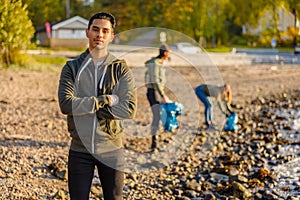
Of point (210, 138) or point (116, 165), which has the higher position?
point (116, 165)

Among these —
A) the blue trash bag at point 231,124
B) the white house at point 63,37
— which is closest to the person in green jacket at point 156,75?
the blue trash bag at point 231,124

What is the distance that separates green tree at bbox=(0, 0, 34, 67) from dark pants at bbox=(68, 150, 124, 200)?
24.5 feet

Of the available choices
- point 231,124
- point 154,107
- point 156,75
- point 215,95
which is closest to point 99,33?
point 156,75

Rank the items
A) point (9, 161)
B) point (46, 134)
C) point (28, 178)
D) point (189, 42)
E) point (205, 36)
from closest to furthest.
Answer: point (28, 178) < point (9, 161) < point (46, 134) < point (189, 42) < point (205, 36)

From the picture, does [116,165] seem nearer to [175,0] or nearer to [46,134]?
[46,134]

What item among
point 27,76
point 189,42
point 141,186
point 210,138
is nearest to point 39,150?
point 141,186

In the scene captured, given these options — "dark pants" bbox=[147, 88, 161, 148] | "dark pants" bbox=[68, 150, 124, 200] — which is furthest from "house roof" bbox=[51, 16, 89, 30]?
"dark pants" bbox=[68, 150, 124, 200]

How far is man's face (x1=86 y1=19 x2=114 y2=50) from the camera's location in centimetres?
337

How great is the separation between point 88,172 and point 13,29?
35.8 ft

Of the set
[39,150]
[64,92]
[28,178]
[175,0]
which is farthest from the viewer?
[175,0]

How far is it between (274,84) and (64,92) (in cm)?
1761

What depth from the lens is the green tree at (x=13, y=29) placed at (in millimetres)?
11242

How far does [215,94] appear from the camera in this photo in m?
10.3

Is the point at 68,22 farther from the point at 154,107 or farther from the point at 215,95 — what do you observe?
the point at 154,107
